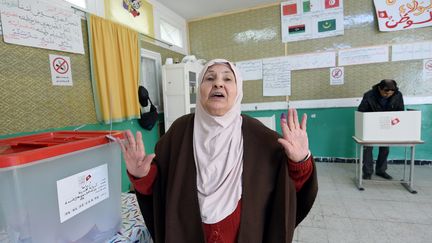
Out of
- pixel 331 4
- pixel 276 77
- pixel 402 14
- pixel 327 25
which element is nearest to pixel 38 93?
pixel 276 77

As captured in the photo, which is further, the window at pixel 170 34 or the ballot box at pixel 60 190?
the window at pixel 170 34

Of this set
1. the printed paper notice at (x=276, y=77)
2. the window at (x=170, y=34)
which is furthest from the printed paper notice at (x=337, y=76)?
the window at (x=170, y=34)

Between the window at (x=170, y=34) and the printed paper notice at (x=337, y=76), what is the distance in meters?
2.64

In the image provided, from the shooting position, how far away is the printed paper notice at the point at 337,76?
11.9 feet

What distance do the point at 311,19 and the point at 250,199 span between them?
3.68m

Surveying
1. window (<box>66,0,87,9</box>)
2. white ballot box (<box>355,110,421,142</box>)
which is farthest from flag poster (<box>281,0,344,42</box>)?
window (<box>66,0,87,9</box>)

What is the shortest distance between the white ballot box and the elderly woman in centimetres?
214

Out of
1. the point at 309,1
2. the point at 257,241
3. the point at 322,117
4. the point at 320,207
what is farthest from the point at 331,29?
the point at 257,241

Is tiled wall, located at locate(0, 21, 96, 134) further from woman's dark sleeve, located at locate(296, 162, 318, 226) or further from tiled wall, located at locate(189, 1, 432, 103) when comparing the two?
tiled wall, located at locate(189, 1, 432, 103)

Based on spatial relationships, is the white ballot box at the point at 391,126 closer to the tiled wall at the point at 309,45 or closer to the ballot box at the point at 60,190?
the tiled wall at the point at 309,45

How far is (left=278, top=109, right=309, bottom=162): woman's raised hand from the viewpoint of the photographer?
785 millimetres

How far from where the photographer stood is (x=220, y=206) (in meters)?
0.89

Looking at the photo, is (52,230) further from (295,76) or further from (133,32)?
(295,76)

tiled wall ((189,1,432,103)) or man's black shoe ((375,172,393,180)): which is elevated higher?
tiled wall ((189,1,432,103))
